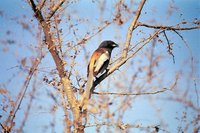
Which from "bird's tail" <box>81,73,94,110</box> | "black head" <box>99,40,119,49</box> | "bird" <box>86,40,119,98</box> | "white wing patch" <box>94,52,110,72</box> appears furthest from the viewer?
"black head" <box>99,40,119,49</box>

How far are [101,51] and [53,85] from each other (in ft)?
2.72

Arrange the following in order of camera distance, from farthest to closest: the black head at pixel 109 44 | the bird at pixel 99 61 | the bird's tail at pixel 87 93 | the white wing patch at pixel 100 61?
→ the black head at pixel 109 44 → the white wing patch at pixel 100 61 → the bird at pixel 99 61 → the bird's tail at pixel 87 93

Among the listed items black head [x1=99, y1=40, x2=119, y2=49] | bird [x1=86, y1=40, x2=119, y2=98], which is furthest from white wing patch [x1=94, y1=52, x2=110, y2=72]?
black head [x1=99, y1=40, x2=119, y2=49]

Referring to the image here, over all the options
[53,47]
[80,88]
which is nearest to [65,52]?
[53,47]

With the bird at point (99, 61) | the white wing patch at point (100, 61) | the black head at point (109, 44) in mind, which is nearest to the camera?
the bird at point (99, 61)

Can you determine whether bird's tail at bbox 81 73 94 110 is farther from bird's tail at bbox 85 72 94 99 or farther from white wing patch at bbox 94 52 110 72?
white wing patch at bbox 94 52 110 72

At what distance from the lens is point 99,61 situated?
16.3 ft

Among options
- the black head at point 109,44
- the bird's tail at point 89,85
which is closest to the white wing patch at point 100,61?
the bird's tail at point 89,85

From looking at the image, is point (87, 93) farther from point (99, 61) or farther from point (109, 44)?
point (109, 44)

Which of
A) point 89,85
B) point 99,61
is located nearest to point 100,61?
point 99,61

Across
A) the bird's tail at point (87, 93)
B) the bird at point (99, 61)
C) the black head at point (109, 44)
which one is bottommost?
the bird's tail at point (87, 93)

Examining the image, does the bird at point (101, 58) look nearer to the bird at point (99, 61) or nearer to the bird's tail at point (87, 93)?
the bird at point (99, 61)

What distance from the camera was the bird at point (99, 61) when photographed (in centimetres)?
477

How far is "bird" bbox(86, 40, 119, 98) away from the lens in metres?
4.77
